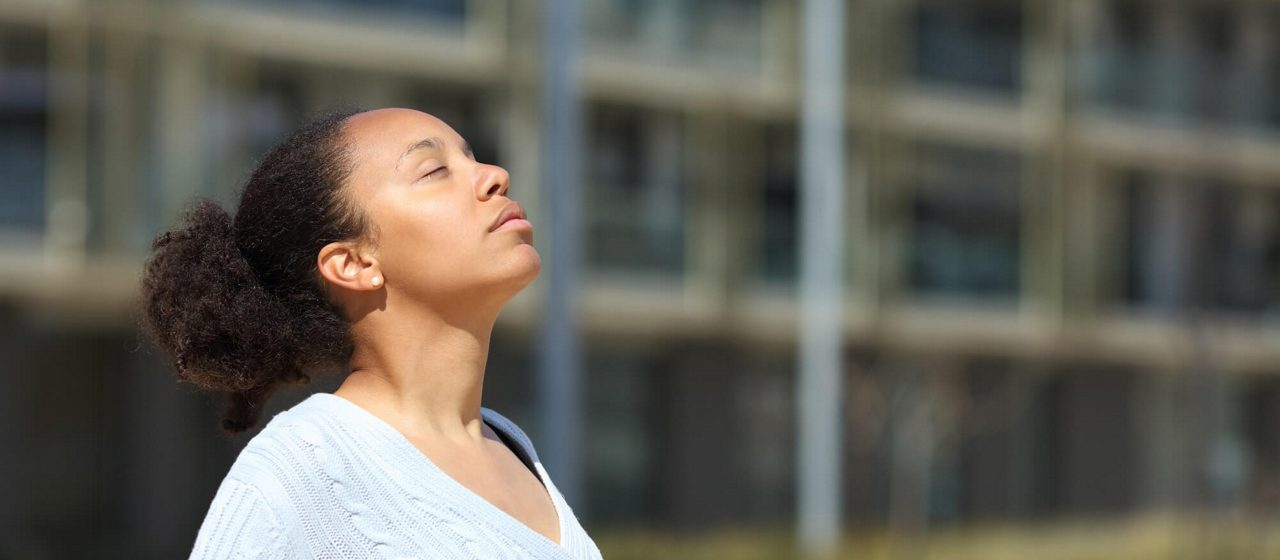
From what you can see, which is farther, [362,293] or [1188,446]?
[1188,446]

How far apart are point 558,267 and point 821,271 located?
754 cm

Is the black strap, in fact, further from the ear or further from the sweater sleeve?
the sweater sleeve

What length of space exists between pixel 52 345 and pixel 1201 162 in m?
11.0

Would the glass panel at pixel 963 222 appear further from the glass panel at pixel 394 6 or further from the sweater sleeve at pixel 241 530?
the sweater sleeve at pixel 241 530

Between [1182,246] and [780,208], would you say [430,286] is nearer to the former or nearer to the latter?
[780,208]

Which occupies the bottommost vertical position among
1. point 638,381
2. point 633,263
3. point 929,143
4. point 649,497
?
point 649,497

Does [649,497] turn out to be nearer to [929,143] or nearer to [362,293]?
[929,143]

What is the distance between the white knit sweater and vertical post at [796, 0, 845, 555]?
42.6 feet

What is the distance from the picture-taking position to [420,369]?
1.94m

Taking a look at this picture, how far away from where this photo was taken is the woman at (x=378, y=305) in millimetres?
1823

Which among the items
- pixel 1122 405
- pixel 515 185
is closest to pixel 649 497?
pixel 515 185

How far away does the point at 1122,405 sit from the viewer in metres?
21.9

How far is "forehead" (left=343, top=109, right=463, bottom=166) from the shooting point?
1.95 m

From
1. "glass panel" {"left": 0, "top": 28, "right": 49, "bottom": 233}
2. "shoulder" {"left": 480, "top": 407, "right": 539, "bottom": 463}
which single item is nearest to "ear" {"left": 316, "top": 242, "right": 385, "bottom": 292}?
"shoulder" {"left": 480, "top": 407, "right": 539, "bottom": 463}
